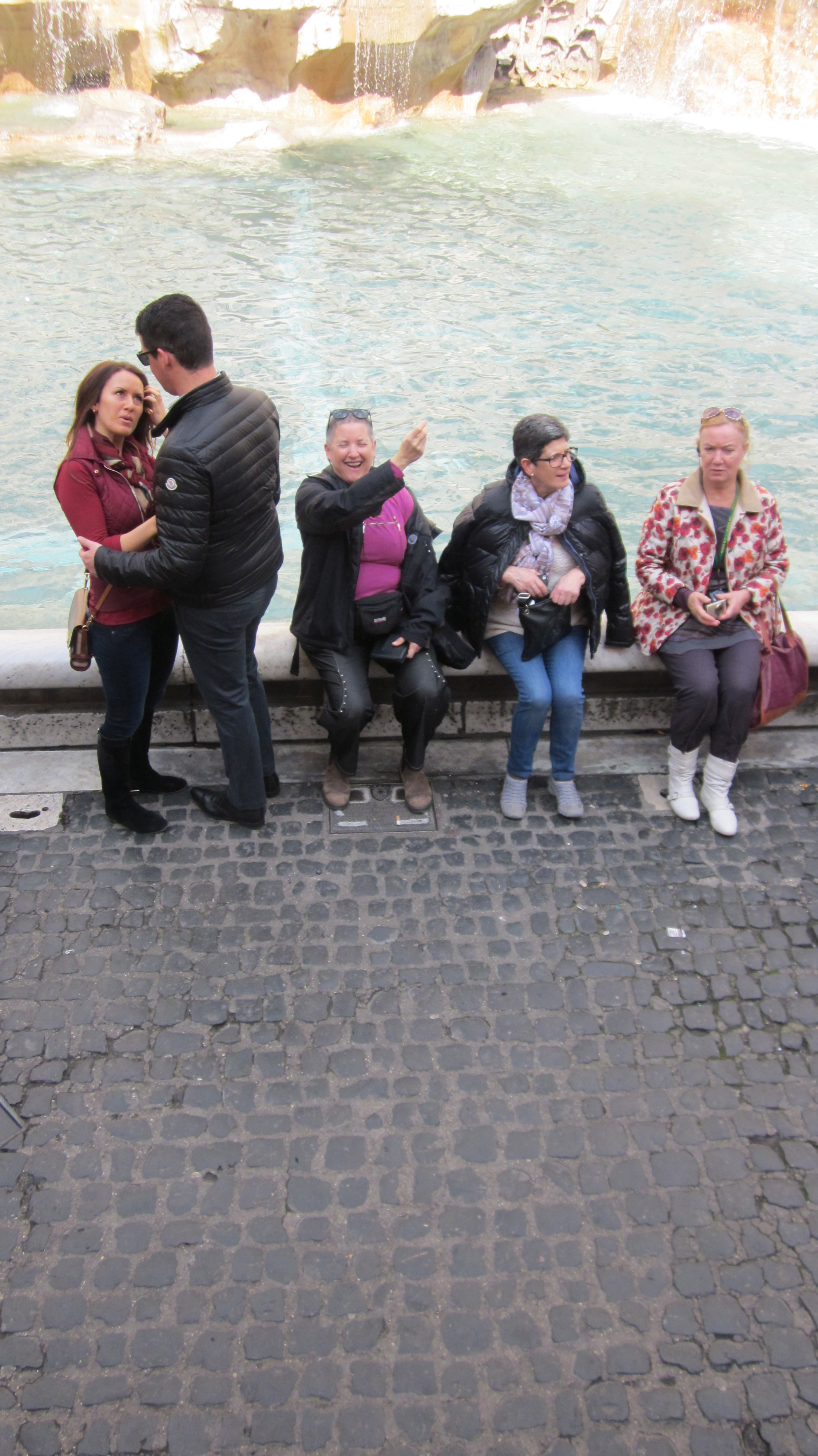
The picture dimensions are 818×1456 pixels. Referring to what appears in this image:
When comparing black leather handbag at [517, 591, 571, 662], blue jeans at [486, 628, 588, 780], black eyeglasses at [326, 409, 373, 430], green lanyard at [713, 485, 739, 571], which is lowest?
blue jeans at [486, 628, 588, 780]

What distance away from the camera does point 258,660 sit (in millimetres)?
4414

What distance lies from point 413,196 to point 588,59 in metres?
8.71

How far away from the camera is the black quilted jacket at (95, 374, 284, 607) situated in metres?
3.39

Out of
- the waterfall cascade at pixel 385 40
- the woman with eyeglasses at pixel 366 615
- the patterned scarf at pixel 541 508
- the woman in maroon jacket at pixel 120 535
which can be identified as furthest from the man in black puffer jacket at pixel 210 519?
the waterfall cascade at pixel 385 40

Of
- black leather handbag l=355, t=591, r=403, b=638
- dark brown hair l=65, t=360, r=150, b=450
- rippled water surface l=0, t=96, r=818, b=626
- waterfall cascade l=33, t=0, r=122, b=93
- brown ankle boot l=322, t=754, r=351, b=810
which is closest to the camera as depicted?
dark brown hair l=65, t=360, r=150, b=450

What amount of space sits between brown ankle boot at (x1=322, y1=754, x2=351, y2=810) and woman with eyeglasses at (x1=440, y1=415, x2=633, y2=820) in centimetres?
61

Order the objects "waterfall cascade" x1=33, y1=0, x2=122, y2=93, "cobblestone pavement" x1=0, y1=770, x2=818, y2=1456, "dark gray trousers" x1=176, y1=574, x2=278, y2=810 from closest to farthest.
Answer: "cobblestone pavement" x1=0, y1=770, x2=818, y2=1456 < "dark gray trousers" x1=176, y1=574, x2=278, y2=810 < "waterfall cascade" x1=33, y1=0, x2=122, y2=93

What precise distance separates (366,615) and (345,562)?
0.75ft

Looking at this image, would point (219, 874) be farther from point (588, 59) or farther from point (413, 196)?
point (588, 59)

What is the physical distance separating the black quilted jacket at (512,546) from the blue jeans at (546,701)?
0.11 metres

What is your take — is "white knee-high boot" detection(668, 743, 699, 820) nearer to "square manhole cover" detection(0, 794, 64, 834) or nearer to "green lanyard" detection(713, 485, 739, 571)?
"green lanyard" detection(713, 485, 739, 571)

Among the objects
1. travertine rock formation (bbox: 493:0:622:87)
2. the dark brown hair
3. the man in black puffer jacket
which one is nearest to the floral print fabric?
the man in black puffer jacket

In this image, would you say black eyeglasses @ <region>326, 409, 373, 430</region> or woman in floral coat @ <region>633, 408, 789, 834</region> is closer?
black eyeglasses @ <region>326, 409, 373, 430</region>

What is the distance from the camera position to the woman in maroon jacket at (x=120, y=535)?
3.59 metres
